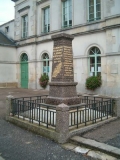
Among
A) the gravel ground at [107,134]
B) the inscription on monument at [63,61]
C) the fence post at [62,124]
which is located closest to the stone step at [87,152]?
the fence post at [62,124]

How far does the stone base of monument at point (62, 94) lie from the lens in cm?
641

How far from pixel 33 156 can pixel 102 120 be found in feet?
10.1

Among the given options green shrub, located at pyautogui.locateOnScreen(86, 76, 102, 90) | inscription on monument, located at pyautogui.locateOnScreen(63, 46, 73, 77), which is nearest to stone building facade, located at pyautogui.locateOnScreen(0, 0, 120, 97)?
green shrub, located at pyautogui.locateOnScreen(86, 76, 102, 90)

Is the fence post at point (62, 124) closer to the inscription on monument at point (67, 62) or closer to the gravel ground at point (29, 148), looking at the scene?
the gravel ground at point (29, 148)

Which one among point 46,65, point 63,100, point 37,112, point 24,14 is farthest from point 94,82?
point 24,14

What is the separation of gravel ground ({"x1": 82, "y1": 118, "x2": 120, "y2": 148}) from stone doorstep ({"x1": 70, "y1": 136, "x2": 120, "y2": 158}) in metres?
0.27

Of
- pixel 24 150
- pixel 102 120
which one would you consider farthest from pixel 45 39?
pixel 24 150

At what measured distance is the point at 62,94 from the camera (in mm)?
6469

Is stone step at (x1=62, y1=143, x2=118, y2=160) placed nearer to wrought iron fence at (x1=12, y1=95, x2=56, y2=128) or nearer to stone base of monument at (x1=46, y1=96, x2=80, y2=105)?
wrought iron fence at (x1=12, y1=95, x2=56, y2=128)

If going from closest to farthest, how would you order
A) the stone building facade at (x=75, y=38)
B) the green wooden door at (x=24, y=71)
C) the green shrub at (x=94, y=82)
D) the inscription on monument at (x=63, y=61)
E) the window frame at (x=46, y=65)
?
1. the inscription on monument at (x=63, y=61)
2. the stone building facade at (x=75, y=38)
3. the green shrub at (x=94, y=82)
4. the window frame at (x=46, y=65)
5. the green wooden door at (x=24, y=71)

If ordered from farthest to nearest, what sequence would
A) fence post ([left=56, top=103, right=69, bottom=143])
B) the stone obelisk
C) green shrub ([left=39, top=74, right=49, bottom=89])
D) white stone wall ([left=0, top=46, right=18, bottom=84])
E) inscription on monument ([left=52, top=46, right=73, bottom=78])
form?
white stone wall ([left=0, top=46, right=18, bottom=84]) < green shrub ([left=39, top=74, right=49, bottom=89]) < inscription on monument ([left=52, top=46, right=73, bottom=78]) < the stone obelisk < fence post ([left=56, top=103, right=69, bottom=143])

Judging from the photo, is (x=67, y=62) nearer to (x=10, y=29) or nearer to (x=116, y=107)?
(x=116, y=107)

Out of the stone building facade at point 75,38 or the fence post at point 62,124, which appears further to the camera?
the stone building facade at point 75,38

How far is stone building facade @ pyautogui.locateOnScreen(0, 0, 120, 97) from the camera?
1279 cm
